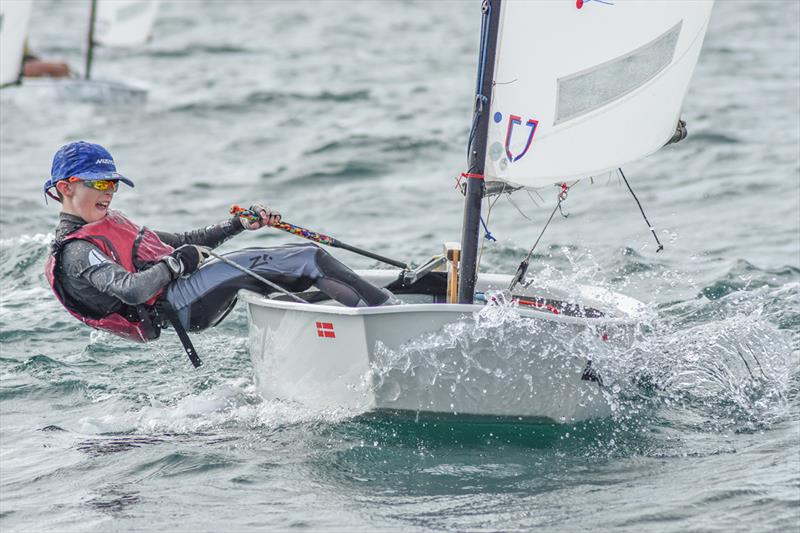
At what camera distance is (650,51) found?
4.16 metres

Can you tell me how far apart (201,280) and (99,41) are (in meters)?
9.90

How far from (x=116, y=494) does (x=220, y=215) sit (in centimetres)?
457

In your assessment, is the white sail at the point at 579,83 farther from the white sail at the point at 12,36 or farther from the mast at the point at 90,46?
the mast at the point at 90,46

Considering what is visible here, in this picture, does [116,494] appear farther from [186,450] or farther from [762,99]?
[762,99]

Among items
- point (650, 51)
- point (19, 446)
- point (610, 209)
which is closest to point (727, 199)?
point (610, 209)

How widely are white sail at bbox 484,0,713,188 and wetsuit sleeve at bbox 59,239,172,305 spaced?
1274 mm

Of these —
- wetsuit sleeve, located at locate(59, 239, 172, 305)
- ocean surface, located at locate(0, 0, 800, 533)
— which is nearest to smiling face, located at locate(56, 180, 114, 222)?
wetsuit sleeve, located at locate(59, 239, 172, 305)

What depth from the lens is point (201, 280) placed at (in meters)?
4.31

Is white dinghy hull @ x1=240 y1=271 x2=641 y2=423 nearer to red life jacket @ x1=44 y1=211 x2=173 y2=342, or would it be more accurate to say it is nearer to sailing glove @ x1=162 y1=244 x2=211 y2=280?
sailing glove @ x1=162 y1=244 x2=211 y2=280

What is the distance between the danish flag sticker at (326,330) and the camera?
4.03 metres

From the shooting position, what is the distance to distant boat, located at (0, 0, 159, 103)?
9734mm

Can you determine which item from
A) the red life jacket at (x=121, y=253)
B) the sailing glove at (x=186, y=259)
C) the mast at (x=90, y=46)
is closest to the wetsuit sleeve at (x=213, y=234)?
the red life jacket at (x=121, y=253)

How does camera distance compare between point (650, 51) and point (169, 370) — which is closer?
point (650, 51)

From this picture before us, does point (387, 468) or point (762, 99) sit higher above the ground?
point (762, 99)
